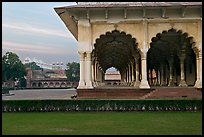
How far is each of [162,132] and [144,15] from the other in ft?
39.7

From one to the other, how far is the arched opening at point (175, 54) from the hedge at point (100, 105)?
7.00 metres

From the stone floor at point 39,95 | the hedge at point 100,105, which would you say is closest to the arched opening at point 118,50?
the stone floor at point 39,95

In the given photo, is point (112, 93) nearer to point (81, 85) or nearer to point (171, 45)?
point (81, 85)

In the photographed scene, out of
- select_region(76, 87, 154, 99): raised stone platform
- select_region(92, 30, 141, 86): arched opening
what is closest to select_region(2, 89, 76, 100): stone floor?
select_region(92, 30, 141, 86): arched opening

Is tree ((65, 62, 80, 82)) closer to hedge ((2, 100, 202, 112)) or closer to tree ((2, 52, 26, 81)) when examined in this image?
tree ((2, 52, 26, 81))

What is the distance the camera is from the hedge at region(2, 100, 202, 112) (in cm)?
1375

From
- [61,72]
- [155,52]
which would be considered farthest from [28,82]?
[155,52]

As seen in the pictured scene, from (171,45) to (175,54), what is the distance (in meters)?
3.45

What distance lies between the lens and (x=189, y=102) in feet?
44.6

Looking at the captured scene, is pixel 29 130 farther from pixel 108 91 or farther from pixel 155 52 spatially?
pixel 155 52

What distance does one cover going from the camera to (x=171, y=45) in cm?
2552

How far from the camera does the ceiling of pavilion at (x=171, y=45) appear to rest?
21233 mm

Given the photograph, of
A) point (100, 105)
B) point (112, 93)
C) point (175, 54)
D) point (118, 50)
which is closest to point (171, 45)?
point (175, 54)

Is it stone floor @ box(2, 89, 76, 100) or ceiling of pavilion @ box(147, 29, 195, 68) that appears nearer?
ceiling of pavilion @ box(147, 29, 195, 68)
